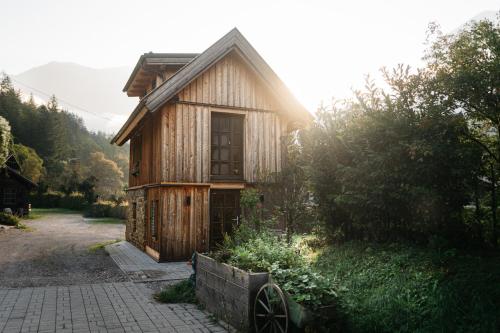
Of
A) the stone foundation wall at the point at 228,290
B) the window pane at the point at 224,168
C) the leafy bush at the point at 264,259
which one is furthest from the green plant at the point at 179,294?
the window pane at the point at 224,168

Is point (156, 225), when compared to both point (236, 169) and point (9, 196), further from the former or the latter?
point (9, 196)

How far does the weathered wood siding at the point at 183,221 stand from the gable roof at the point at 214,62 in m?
2.96

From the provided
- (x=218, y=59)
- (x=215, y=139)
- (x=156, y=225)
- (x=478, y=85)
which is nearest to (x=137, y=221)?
(x=156, y=225)

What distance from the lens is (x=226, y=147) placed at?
44.8 feet

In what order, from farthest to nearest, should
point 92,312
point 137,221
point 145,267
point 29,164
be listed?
point 29,164
point 137,221
point 145,267
point 92,312

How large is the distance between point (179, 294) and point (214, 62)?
811 centimetres

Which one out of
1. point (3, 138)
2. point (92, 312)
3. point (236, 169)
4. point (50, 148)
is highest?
point (50, 148)

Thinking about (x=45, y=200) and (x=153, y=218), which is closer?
(x=153, y=218)

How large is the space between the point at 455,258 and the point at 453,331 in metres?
1.76

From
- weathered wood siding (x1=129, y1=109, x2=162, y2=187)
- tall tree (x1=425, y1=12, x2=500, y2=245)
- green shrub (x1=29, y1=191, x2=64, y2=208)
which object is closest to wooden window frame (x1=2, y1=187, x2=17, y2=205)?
green shrub (x1=29, y1=191, x2=64, y2=208)

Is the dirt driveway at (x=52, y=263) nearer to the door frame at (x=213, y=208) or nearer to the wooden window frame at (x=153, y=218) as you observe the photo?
the wooden window frame at (x=153, y=218)

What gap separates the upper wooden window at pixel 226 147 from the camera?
44.2 feet

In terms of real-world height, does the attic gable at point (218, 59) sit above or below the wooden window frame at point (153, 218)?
above

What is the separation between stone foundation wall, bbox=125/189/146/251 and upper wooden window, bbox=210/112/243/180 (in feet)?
11.7
